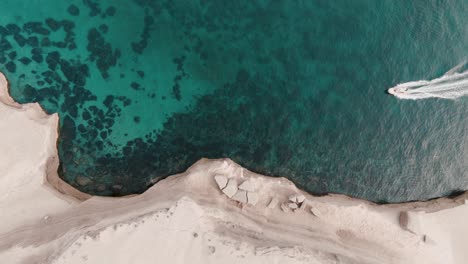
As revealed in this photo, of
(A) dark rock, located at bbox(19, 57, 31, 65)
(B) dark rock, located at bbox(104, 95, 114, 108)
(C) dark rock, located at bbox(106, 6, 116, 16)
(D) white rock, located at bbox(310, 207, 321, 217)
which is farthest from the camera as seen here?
(C) dark rock, located at bbox(106, 6, 116, 16)

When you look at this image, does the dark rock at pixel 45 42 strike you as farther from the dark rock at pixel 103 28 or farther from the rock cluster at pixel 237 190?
the rock cluster at pixel 237 190

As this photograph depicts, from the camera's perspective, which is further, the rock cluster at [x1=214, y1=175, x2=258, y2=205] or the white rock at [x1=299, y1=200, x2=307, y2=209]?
the white rock at [x1=299, y1=200, x2=307, y2=209]

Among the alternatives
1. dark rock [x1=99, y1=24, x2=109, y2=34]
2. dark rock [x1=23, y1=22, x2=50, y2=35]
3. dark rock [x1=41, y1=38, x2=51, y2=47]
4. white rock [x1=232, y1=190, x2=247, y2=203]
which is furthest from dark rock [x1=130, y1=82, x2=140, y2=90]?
white rock [x1=232, y1=190, x2=247, y2=203]

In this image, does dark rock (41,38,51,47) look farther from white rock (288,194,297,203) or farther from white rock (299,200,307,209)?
white rock (299,200,307,209)

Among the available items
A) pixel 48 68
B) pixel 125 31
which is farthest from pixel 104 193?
pixel 125 31

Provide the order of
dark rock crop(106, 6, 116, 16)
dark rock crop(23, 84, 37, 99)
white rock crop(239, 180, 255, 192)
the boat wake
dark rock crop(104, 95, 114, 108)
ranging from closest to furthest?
white rock crop(239, 180, 255, 192) < dark rock crop(23, 84, 37, 99) < dark rock crop(104, 95, 114, 108) < dark rock crop(106, 6, 116, 16) < the boat wake

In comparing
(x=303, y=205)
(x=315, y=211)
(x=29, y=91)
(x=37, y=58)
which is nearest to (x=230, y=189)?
(x=303, y=205)

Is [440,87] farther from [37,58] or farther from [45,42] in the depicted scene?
[37,58]
